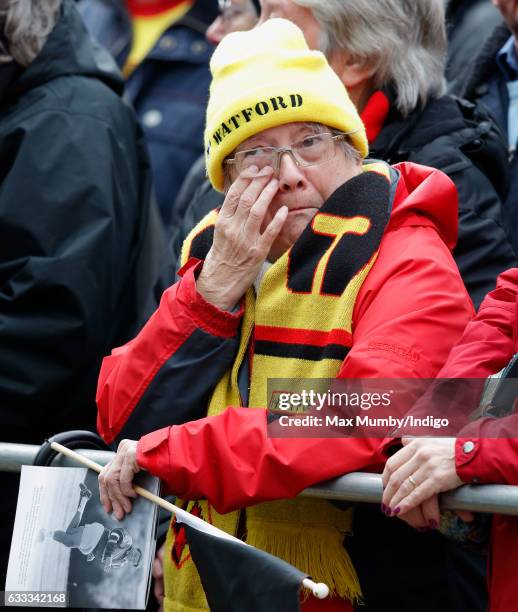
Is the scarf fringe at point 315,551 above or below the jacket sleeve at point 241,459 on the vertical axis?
below

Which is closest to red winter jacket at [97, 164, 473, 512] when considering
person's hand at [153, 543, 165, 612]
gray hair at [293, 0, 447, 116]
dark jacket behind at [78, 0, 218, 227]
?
person's hand at [153, 543, 165, 612]

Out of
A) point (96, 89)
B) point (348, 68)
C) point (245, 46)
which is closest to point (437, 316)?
point (245, 46)

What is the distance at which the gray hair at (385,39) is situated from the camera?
4086mm

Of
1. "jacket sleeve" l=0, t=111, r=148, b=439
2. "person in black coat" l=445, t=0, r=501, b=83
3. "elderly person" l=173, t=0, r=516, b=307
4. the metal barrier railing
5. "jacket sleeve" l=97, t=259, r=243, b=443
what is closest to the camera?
the metal barrier railing

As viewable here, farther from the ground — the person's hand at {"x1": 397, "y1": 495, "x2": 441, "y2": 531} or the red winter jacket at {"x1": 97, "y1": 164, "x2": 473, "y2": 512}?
the red winter jacket at {"x1": 97, "y1": 164, "x2": 473, "y2": 512}

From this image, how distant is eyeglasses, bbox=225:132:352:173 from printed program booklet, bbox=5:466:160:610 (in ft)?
2.88

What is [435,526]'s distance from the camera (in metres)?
2.74

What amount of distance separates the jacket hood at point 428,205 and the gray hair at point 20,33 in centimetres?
164

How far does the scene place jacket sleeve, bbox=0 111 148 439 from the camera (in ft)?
13.5

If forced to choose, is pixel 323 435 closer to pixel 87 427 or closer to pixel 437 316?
pixel 437 316

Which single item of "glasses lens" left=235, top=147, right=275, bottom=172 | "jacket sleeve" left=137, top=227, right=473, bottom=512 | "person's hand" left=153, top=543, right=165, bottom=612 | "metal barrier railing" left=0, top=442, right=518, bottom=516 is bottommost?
"person's hand" left=153, top=543, right=165, bottom=612

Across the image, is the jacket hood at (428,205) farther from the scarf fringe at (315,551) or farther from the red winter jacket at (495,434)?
the scarf fringe at (315,551)

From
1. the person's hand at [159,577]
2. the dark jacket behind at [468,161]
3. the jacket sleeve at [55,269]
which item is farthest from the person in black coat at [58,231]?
the person's hand at [159,577]

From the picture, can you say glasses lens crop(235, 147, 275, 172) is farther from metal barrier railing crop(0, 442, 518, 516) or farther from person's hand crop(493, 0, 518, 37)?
person's hand crop(493, 0, 518, 37)
